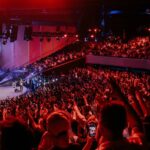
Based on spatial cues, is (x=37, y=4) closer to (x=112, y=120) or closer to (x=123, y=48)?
(x=112, y=120)

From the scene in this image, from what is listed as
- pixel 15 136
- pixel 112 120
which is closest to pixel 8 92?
pixel 112 120

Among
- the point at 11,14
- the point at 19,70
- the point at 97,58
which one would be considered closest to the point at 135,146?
the point at 11,14

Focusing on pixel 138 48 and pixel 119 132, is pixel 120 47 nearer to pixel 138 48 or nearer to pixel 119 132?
pixel 138 48

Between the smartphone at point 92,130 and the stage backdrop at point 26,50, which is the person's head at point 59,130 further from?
the stage backdrop at point 26,50

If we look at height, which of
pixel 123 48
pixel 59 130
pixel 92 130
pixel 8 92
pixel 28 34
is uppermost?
pixel 28 34

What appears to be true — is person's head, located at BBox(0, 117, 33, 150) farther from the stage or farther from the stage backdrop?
the stage backdrop

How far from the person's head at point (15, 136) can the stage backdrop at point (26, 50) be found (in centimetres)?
3556

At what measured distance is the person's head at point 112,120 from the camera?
2.60m

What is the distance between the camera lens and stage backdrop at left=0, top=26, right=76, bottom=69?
126 feet

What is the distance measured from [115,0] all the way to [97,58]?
14.6m

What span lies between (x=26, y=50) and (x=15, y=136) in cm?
3764

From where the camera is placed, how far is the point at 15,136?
2.27 metres

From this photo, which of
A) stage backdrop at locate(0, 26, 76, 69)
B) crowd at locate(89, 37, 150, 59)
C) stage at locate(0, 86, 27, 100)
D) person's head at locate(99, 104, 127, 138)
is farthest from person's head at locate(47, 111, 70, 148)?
stage backdrop at locate(0, 26, 76, 69)

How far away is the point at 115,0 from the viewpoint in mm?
19047
